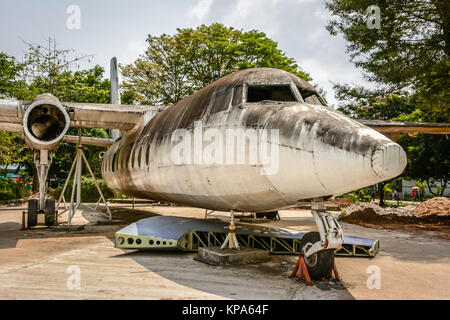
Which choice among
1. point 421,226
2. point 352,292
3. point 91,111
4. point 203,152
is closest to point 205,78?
point 91,111

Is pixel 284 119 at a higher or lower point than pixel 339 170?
higher

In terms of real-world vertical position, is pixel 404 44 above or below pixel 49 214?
above

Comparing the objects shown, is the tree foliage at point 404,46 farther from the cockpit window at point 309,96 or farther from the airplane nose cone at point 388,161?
the airplane nose cone at point 388,161

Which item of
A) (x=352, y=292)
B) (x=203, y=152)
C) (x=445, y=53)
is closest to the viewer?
(x=352, y=292)

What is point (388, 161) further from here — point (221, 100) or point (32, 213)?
point (32, 213)

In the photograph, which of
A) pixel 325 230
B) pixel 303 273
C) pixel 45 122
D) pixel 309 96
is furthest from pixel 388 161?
pixel 45 122

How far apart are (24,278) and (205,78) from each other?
958 inches

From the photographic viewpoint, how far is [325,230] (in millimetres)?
5512

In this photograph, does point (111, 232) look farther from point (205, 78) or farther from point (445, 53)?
point (205, 78)

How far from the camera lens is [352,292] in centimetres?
545

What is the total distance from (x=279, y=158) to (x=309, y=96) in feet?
7.63

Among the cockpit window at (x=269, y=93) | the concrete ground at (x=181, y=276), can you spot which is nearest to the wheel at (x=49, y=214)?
the concrete ground at (x=181, y=276)

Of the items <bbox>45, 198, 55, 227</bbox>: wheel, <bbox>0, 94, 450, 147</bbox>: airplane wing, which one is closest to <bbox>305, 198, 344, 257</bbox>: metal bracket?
<bbox>0, 94, 450, 147</bbox>: airplane wing
